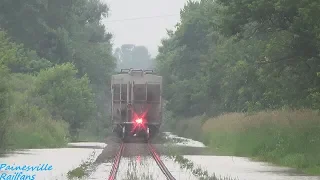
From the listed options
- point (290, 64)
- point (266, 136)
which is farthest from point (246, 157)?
point (290, 64)

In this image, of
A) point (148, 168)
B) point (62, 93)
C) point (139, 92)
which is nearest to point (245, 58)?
point (139, 92)

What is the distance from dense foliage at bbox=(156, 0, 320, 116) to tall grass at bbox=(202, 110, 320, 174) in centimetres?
98

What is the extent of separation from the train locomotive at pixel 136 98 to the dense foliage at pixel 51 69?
14.3ft

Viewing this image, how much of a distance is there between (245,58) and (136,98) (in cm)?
1177

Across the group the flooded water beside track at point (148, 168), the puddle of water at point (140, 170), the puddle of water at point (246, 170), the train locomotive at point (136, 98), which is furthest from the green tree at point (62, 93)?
the puddle of water at point (246, 170)

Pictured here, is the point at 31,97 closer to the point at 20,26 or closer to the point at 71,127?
the point at 71,127

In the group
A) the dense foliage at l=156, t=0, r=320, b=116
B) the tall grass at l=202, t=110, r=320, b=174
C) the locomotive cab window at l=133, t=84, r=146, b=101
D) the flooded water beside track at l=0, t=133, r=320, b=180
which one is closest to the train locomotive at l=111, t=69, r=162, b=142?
the locomotive cab window at l=133, t=84, r=146, b=101

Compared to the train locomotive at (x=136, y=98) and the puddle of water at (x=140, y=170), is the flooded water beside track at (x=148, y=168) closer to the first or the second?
the puddle of water at (x=140, y=170)

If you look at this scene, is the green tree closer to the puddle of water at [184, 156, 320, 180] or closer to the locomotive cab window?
the locomotive cab window

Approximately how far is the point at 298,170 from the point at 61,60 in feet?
196

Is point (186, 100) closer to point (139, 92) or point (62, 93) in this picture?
point (62, 93)

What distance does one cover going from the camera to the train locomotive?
43.4 m

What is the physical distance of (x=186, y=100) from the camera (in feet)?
252

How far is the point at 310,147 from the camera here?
2661cm
